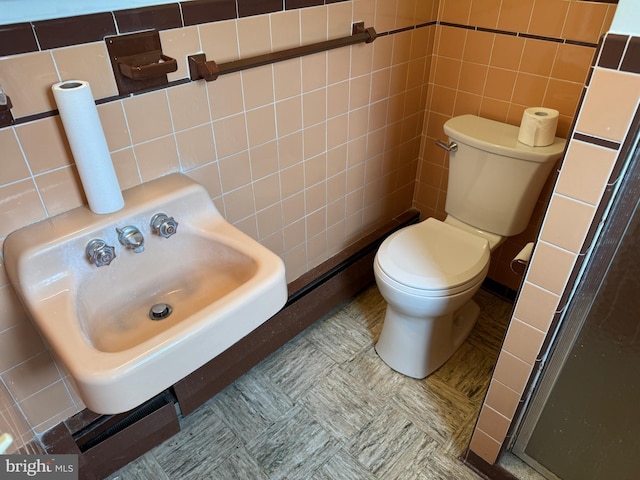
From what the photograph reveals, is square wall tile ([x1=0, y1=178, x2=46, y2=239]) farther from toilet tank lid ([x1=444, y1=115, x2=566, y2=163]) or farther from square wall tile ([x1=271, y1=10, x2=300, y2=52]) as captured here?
toilet tank lid ([x1=444, y1=115, x2=566, y2=163])

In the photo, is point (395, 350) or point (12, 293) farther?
point (395, 350)

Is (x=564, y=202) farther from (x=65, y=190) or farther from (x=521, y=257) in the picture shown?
(x=65, y=190)

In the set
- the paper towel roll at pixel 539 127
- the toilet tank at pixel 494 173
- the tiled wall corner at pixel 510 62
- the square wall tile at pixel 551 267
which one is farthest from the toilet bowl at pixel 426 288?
the square wall tile at pixel 551 267

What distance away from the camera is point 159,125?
1.24 m

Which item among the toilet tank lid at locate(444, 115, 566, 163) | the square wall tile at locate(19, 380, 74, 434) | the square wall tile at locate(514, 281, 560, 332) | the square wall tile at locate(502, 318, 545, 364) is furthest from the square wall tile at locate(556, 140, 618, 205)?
the square wall tile at locate(19, 380, 74, 434)

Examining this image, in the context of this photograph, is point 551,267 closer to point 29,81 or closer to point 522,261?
point 522,261

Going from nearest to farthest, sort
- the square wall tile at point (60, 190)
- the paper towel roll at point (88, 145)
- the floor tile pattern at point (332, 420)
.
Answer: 1. the paper towel roll at point (88, 145)
2. the square wall tile at point (60, 190)
3. the floor tile pattern at point (332, 420)

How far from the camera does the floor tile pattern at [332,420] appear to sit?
1545 mm

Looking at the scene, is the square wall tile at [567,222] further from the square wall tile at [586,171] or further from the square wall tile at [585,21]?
the square wall tile at [585,21]

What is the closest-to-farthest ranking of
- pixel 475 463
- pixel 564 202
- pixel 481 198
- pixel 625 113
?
pixel 625 113 < pixel 564 202 < pixel 475 463 < pixel 481 198

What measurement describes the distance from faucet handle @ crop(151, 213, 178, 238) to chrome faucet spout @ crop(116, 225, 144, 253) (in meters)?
0.04

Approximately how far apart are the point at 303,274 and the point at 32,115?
1153 millimetres

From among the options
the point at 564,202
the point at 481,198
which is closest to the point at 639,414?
the point at 564,202

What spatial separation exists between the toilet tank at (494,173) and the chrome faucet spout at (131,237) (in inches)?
48.0
